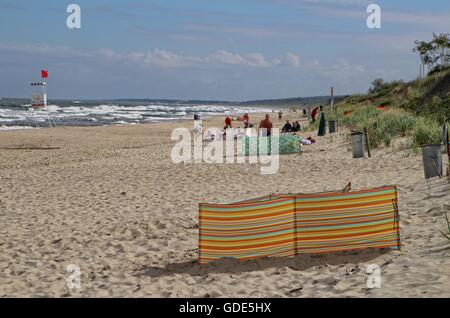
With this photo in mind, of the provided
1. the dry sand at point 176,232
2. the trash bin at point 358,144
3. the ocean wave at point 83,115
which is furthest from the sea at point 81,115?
the trash bin at point 358,144

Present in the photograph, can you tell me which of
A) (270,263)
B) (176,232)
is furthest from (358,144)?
(270,263)

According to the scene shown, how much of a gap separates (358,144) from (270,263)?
813 centimetres

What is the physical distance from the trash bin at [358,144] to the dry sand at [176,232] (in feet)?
1.34

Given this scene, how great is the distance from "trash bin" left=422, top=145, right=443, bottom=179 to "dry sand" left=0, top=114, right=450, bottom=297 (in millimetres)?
305

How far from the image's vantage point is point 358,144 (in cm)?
1330

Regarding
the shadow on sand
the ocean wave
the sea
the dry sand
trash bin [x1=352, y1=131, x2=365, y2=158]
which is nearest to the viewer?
the dry sand

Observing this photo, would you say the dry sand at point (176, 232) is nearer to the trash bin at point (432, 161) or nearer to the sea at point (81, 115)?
the trash bin at point (432, 161)

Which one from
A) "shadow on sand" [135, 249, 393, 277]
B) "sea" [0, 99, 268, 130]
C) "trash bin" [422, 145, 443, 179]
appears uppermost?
"sea" [0, 99, 268, 130]

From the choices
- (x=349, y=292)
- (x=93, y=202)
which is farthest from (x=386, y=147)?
(x=349, y=292)

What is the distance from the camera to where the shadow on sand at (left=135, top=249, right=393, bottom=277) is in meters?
5.55

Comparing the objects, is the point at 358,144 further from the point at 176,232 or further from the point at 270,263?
the point at 270,263

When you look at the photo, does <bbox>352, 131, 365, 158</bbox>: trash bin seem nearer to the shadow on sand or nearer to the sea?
the shadow on sand

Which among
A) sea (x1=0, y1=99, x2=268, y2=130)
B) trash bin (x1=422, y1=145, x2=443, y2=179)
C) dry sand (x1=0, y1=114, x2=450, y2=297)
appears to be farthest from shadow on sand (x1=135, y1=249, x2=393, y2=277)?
sea (x1=0, y1=99, x2=268, y2=130)

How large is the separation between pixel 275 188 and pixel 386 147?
5117mm
